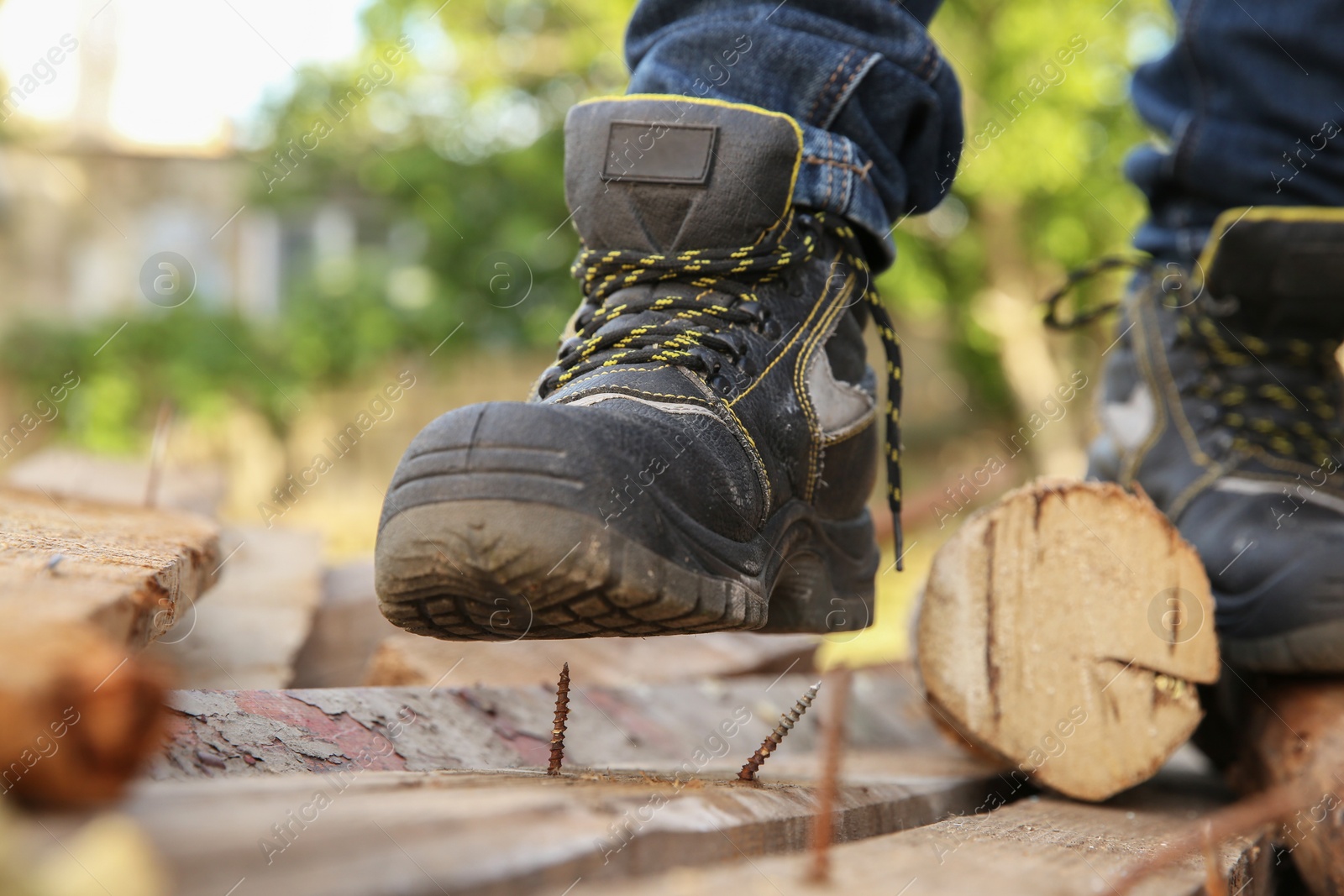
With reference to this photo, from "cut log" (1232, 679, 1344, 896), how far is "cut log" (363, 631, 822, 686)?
721 millimetres

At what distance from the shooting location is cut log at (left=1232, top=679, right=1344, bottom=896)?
4.03 ft

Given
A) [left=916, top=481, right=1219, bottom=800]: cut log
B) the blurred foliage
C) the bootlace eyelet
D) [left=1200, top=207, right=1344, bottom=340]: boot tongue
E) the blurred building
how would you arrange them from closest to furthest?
the bootlace eyelet < [left=916, top=481, right=1219, bottom=800]: cut log < [left=1200, top=207, right=1344, bottom=340]: boot tongue < the blurred foliage < the blurred building

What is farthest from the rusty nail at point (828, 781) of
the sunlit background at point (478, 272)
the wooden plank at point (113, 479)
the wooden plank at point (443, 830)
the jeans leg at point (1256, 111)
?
the sunlit background at point (478, 272)

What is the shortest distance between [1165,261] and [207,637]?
167cm

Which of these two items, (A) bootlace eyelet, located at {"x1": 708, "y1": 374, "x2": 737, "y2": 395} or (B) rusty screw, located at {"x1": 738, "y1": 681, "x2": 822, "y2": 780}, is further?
(A) bootlace eyelet, located at {"x1": 708, "y1": 374, "x2": 737, "y2": 395}

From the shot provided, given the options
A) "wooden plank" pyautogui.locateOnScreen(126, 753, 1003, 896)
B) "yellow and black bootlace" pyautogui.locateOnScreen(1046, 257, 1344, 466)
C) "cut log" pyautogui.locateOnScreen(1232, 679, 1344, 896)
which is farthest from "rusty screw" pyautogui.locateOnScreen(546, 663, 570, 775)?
"yellow and black bootlace" pyautogui.locateOnScreen(1046, 257, 1344, 466)

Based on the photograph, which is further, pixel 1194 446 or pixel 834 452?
pixel 1194 446

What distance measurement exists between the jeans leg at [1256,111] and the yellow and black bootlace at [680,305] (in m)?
0.75

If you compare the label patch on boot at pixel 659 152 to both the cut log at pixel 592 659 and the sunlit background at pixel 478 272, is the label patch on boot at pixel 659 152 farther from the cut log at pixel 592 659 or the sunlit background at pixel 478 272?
the sunlit background at pixel 478 272

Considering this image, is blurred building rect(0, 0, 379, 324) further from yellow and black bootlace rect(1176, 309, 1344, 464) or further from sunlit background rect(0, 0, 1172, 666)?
yellow and black bootlace rect(1176, 309, 1344, 464)

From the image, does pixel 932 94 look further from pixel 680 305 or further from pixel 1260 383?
pixel 1260 383

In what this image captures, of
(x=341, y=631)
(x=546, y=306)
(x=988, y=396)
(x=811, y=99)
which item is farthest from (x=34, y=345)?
(x=811, y=99)

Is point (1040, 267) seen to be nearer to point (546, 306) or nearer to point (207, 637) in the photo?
point (546, 306)

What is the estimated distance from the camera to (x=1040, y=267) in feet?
33.2
